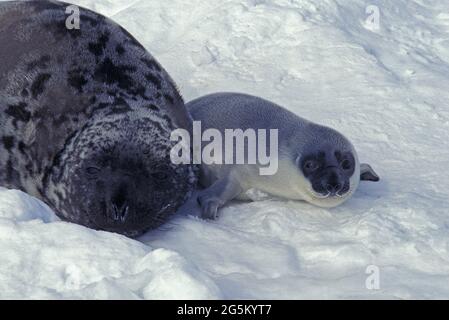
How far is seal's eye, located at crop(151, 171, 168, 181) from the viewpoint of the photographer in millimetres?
3334

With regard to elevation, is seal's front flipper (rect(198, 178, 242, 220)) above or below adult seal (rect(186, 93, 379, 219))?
below

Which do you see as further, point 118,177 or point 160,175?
point 160,175

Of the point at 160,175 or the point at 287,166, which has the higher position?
the point at 287,166

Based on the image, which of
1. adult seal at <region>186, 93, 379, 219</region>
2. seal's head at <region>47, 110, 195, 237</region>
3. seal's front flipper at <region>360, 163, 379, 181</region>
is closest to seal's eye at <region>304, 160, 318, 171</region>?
adult seal at <region>186, 93, 379, 219</region>

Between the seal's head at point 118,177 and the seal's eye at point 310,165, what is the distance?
25.4 inches

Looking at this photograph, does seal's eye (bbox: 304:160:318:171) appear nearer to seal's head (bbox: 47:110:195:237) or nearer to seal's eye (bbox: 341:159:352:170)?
seal's eye (bbox: 341:159:352:170)

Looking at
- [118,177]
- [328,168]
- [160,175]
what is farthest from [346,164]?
[118,177]

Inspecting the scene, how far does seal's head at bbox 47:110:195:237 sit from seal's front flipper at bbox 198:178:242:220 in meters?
0.16

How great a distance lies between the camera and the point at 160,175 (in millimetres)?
3359

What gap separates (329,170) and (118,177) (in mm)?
982

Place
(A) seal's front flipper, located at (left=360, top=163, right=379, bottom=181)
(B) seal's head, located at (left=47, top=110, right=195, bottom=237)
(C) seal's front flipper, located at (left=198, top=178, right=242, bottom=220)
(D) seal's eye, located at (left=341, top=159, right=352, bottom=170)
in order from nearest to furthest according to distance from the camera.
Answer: (B) seal's head, located at (left=47, top=110, right=195, bottom=237)
(C) seal's front flipper, located at (left=198, top=178, right=242, bottom=220)
(D) seal's eye, located at (left=341, top=159, right=352, bottom=170)
(A) seal's front flipper, located at (left=360, top=163, right=379, bottom=181)

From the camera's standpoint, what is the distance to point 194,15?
5.86m

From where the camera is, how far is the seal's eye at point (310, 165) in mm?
3798

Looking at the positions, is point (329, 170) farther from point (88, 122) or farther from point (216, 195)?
point (88, 122)
